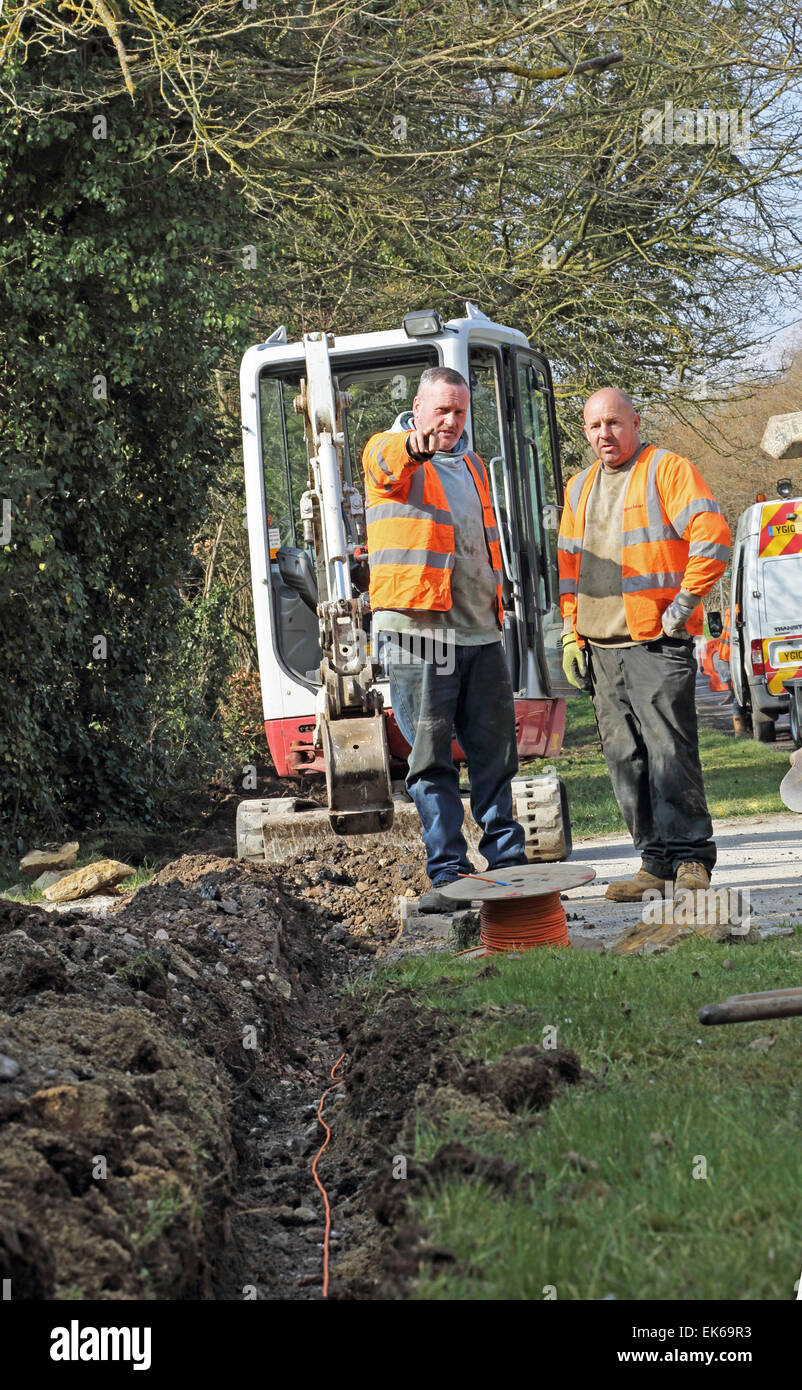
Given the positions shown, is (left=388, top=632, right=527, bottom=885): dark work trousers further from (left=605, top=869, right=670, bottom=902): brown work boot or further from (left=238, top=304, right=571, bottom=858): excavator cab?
(left=238, top=304, right=571, bottom=858): excavator cab

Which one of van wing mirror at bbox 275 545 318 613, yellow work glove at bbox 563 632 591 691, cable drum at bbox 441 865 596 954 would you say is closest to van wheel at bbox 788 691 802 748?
van wing mirror at bbox 275 545 318 613

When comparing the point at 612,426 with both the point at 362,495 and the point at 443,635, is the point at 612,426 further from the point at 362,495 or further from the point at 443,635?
the point at 362,495

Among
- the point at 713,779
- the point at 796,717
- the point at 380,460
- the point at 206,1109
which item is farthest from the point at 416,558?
the point at 796,717

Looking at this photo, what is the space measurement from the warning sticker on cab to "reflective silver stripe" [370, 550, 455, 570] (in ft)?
36.2

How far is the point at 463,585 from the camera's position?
23.2 ft

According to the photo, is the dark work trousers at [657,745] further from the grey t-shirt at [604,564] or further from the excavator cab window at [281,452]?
the excavator cab window at [281,452]

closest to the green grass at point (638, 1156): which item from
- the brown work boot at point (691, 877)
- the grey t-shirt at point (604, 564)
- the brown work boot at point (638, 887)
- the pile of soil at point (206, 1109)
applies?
the pile of soil at point (206, 1109)

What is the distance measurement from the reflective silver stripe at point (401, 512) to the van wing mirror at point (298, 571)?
3.39 metres

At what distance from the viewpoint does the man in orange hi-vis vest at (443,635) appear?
6898 mm

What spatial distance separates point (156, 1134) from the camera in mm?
3434

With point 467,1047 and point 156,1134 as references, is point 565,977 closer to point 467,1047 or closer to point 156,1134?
point 467,1047

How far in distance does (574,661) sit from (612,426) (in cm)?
115
